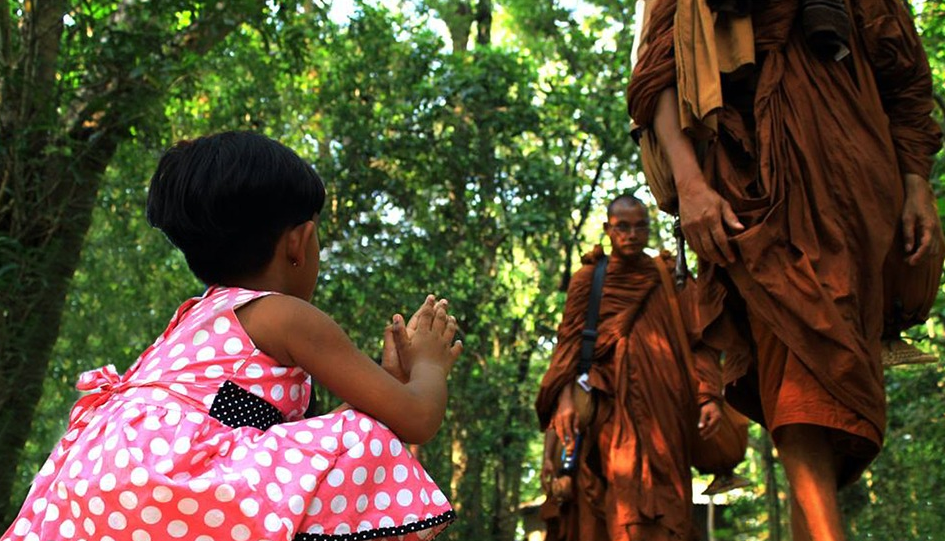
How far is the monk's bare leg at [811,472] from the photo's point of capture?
2.80m

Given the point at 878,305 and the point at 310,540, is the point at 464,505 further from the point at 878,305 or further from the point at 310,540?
the point at 310,540

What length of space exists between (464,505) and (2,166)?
600cm

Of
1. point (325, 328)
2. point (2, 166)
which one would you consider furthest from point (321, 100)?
point (325, 328)

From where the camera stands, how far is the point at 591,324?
6.66 m

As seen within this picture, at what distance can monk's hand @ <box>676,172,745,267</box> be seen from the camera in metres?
3.03

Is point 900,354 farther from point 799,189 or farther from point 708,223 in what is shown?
point 708,223

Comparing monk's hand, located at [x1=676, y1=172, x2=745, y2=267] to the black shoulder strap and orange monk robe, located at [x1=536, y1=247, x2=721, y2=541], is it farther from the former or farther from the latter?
the black shoulder strap

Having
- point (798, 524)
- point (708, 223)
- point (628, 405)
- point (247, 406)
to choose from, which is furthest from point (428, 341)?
point (628, 405)

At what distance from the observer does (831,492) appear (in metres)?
2.86

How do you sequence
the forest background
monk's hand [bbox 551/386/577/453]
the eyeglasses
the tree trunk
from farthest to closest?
the tree trunk, the forest background, the eyeglasses, monk's hand [bbox 551/386/577/453]

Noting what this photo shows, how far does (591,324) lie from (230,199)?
14.9 feet

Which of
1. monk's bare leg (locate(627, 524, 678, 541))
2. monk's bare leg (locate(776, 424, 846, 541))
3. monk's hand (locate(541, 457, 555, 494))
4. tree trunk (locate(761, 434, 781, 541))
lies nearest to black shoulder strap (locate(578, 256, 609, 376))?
monk's hand (locate(541, 457, 555, 494))

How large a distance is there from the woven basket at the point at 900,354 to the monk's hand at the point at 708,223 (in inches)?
24.0

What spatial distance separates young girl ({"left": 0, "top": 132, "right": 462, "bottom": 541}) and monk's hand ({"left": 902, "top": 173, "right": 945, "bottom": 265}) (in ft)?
4.59
